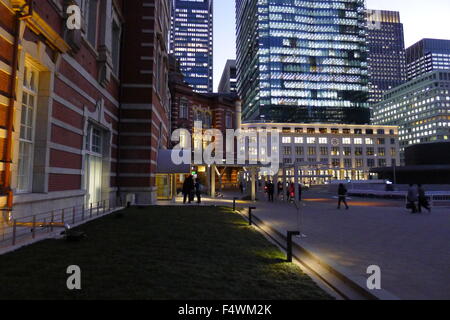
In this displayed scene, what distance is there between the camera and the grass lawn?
13.3ft

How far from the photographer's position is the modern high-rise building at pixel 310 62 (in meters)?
109

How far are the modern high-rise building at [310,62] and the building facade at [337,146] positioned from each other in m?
10.2

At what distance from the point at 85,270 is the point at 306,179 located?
91714 millimetres

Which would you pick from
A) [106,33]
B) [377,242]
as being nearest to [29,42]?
[106,33]

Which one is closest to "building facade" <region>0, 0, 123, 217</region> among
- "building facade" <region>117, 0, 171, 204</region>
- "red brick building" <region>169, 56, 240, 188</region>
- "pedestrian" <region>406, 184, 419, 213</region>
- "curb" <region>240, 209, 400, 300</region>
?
"building facade" <region>117, 0, 171, 204</region>

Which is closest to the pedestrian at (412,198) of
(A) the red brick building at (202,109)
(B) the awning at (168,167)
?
(B) the awning at (168,167)

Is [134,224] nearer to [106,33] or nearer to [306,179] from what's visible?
[106,33]

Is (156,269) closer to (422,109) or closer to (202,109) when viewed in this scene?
(202,109)

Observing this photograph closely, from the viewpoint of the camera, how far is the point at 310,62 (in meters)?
111

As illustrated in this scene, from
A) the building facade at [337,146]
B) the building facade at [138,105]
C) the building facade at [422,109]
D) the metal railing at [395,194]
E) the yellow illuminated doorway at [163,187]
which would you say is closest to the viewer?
the building facade at [138,105]

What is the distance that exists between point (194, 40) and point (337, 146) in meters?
131

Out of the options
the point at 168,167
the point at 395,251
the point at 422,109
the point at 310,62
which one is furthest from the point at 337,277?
the point at 422,109

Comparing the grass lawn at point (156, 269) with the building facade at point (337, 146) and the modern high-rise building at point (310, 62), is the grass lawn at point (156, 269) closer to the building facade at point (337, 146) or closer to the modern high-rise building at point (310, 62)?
the building facade at point (337, 146)

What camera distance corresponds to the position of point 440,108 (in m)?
128
